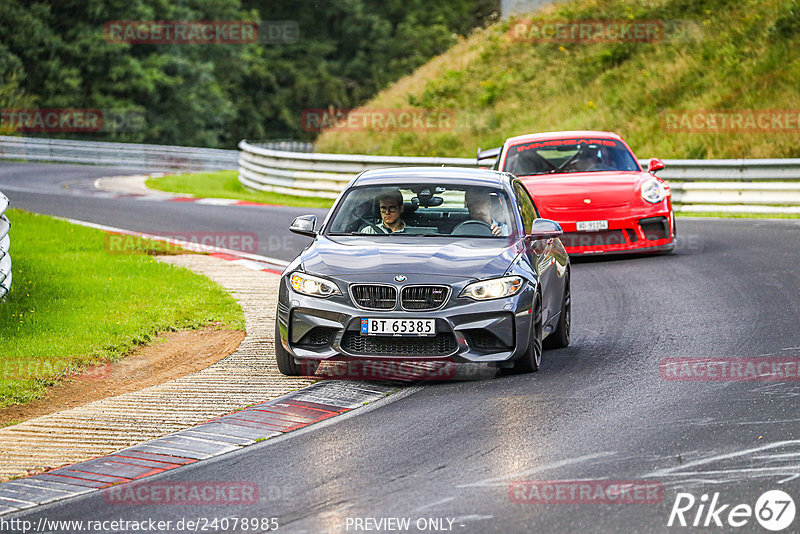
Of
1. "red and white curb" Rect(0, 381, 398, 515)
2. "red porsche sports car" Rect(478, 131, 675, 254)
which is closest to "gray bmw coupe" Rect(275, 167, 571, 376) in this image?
"red and white curb" Rect(0, 381, 398, 515)

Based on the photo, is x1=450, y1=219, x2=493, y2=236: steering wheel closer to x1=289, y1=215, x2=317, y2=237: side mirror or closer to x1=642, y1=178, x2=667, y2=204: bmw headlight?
x1=289, y1=215, x2=317, y2=237: side mirror

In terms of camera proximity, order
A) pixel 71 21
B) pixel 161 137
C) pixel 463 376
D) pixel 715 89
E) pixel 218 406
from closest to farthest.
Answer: pixel 218 406
pixel 463 376
pixel 715 89
pixel 71 21
pixel 161 137

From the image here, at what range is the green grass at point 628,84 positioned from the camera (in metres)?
29.2

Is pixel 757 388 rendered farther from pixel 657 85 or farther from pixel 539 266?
pixel 657 85

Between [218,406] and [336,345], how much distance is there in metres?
0.94

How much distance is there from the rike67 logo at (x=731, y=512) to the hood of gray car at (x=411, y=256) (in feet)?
10.3

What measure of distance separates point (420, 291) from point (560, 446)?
6.53ft

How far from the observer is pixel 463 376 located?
8.81 meters

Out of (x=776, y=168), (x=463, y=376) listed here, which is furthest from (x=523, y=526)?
(x=776, y=168)

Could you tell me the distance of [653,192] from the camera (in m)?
15.3

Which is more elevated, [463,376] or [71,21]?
[71,21]

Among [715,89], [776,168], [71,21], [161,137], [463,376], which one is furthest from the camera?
[161,137]

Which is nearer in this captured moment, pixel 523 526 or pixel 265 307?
pixel 523 526

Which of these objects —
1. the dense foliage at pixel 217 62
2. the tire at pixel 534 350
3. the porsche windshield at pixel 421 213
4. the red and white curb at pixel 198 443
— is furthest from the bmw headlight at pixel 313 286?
the dense foliage at pixel 217 62
